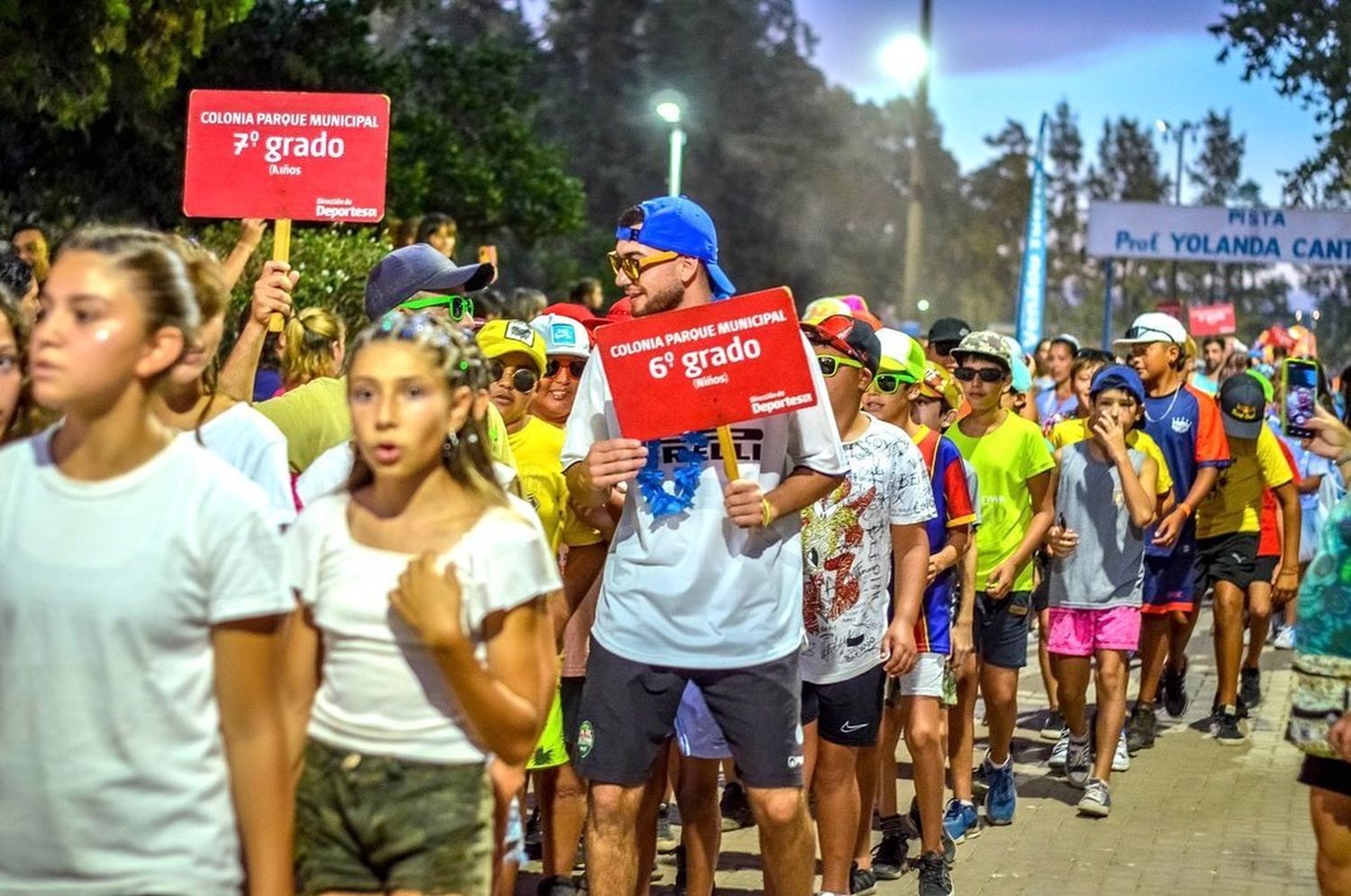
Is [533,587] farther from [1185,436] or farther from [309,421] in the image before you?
[1185,436]

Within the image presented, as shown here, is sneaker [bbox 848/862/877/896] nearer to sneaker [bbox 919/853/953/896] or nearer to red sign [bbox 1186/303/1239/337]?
sneaker [bbox 919/853/953/896]

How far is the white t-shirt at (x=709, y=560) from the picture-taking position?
5.58 meters

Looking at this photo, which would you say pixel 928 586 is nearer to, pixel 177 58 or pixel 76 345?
pixel 76 345

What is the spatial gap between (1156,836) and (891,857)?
1463mm

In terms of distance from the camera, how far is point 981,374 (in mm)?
9016

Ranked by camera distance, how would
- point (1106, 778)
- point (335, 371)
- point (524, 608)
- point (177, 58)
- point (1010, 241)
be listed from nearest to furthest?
point (524, 608) < point (335, 371) < point (1106, 778) < point (177, 58) < point (1010, 241)

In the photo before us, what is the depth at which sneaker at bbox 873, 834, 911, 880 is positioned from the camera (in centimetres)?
785

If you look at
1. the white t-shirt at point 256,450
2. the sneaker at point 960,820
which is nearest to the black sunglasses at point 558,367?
the sneaker at point 960,820

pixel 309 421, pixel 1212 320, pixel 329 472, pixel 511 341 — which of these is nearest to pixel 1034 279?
pixel 1212 320

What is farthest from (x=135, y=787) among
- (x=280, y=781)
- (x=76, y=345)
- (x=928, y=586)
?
(x=928, y=586)

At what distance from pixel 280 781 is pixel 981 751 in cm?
762

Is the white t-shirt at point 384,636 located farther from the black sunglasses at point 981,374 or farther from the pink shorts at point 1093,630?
the pink shorts at point 1093,630

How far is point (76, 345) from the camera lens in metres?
3.20

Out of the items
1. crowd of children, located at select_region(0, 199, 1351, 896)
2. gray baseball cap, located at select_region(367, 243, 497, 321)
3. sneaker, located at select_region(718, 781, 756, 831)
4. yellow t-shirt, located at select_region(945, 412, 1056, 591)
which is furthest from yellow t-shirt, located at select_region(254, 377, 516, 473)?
yellow t-shirt, located at select_region(945, 412, 1056, 591)
